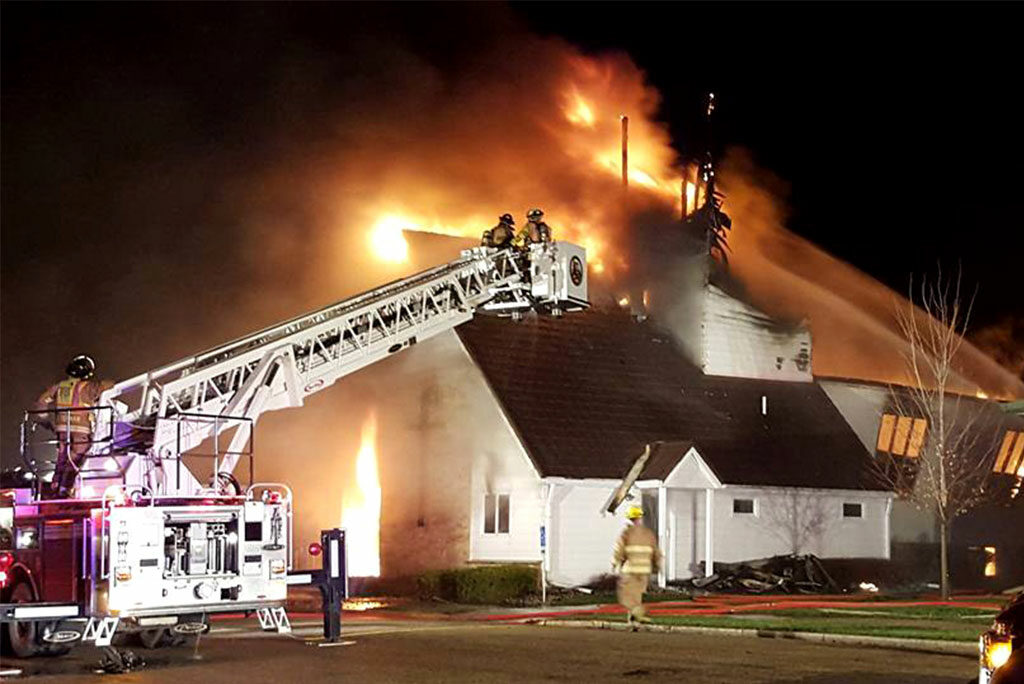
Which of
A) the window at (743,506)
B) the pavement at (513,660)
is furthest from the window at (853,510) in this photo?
the pavement at (513,660)

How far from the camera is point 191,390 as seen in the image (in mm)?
17188

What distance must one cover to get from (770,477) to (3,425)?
53.0 feet

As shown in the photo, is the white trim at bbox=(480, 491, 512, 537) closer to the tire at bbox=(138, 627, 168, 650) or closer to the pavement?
the pavement

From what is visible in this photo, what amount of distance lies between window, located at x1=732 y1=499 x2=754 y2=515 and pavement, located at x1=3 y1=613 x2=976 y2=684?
39.1ft

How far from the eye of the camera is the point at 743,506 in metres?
29.7

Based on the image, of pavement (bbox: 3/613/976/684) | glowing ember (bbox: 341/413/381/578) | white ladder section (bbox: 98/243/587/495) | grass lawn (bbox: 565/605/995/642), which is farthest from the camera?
glowing ember (bbox: 341/413/381/578)

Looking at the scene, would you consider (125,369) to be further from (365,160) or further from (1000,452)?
(1000,452)

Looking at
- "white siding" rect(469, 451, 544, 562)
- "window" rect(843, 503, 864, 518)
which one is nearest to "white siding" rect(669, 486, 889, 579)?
"window" rect(843, 503, 864, 518)

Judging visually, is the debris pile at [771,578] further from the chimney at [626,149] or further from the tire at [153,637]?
the tire at [153,637]

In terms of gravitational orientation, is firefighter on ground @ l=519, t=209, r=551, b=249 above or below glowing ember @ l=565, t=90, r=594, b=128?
below

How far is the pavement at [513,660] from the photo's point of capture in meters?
12.8

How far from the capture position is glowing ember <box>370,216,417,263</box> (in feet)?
95.3

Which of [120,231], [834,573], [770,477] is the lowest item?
[834,573]

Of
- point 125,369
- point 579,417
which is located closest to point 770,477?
point 579,417
